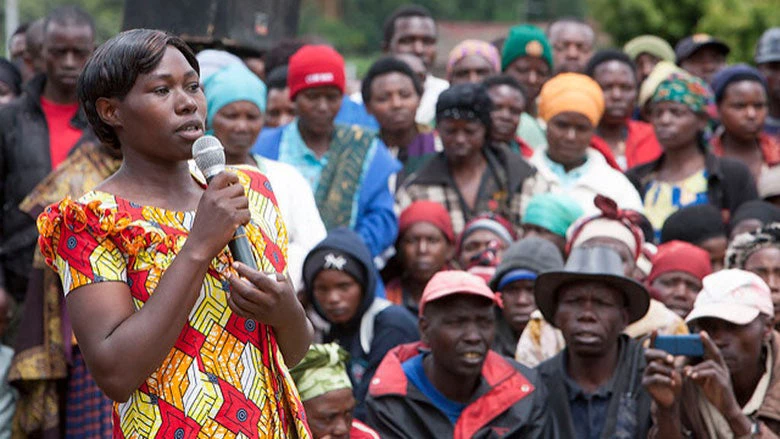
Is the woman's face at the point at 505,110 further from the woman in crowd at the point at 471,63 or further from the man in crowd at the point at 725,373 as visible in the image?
the man in crowd at the point at 725,373

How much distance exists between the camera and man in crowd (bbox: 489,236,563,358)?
22.5 ft

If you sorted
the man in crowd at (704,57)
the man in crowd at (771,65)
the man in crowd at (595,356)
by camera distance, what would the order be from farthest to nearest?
the man in crowd at (704,57), the man in crowd at (771,65), the man in crowd at (595,356)

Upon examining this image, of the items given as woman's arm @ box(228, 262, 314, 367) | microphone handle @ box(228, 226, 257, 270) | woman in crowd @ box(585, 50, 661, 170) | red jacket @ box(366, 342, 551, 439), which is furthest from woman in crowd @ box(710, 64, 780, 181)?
microphone handle @ box(228, 226, 257, 270)

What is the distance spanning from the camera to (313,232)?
21.9 ft

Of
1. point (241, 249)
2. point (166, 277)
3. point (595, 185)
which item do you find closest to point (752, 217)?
point (595, 185)

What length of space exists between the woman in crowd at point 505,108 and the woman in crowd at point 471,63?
2.55ft

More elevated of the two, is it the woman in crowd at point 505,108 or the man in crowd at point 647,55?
the man in crowd at point 647,55

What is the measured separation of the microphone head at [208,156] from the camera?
298cm

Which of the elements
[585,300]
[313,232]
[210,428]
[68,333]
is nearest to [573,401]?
[585,300]

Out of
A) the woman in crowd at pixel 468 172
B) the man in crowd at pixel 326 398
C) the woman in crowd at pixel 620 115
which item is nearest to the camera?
the man in crowd at pixel 326 398

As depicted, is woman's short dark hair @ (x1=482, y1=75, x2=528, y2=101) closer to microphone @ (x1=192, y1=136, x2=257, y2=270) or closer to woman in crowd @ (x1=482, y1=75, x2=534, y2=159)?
woman in crowd @ (x1=482, y1=75, x2=534, y2=159)

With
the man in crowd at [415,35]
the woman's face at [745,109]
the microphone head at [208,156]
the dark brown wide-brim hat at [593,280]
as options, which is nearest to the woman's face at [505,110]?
the woman's face at [745,109]

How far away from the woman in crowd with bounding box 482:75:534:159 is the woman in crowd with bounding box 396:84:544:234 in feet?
1.83

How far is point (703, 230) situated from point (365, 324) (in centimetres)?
207
